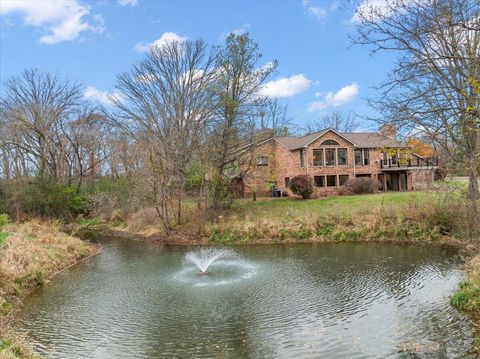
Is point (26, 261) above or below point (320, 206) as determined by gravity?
below

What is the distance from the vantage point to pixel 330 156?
129 ft

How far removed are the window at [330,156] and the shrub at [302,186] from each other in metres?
5.90

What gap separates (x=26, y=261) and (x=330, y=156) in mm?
29910

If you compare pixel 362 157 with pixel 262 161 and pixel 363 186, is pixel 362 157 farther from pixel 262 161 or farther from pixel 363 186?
pixel 262 161

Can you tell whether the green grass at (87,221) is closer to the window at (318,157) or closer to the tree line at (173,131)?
the tree line at (173,131)

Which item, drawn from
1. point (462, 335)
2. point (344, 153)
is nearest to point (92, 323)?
point (462, 335)

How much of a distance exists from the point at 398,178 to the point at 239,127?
2066 centimetres

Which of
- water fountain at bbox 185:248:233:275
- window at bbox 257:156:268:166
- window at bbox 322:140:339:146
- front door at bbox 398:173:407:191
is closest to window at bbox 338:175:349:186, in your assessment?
window at bbox 322:140:339:146

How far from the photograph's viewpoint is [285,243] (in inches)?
912

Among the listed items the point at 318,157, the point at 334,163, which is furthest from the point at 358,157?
the point at 318,157

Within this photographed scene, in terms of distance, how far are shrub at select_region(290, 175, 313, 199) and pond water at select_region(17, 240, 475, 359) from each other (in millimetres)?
15096

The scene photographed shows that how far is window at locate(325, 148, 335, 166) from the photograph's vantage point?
39166 mm

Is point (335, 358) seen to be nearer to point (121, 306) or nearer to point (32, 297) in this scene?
point (121, 306)

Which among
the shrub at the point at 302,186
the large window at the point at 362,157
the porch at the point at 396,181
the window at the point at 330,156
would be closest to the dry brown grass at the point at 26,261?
the shrub at the point at 302,186
